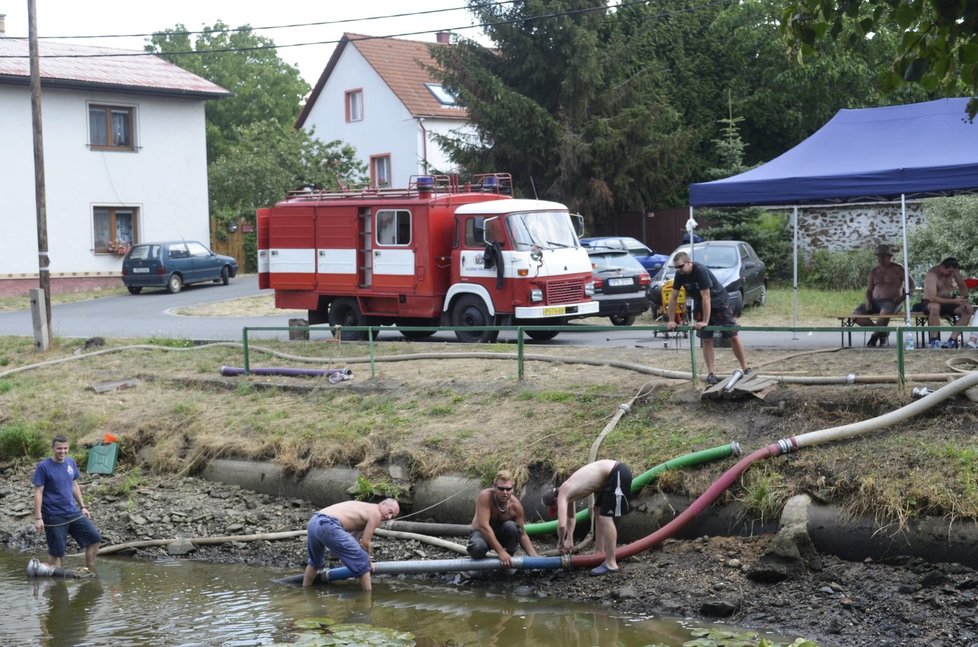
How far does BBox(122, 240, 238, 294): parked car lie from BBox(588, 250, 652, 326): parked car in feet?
52.3

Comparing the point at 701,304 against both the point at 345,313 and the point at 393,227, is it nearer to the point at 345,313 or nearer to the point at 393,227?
the point at 393,227

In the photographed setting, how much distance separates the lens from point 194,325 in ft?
81.5

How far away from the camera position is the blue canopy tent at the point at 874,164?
1430cm

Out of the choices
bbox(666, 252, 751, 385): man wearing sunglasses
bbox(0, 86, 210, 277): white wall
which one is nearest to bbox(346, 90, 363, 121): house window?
bbox(0, 86, 210, 277): white wall

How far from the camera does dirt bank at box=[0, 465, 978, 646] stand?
9.02 m

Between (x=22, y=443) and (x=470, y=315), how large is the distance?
23.5 feet

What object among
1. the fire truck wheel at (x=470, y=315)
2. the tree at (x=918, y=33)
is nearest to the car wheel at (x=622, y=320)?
the fire truck wheel at (x=470, y=315)

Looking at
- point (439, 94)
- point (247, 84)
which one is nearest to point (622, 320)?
point (439, 94)

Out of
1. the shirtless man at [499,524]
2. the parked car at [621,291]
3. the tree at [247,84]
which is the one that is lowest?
the shirtless man at [499,524]

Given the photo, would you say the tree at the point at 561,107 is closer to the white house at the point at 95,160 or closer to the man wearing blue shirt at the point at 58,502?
the white house at the point at 95,160

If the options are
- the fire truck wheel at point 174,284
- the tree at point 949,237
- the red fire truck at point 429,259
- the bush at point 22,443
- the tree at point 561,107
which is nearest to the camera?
the bush at point 22,443

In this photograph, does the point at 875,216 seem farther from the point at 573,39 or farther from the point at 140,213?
A: the point at 140,213

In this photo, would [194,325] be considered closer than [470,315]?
No

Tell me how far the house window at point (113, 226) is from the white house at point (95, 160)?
3 cm
